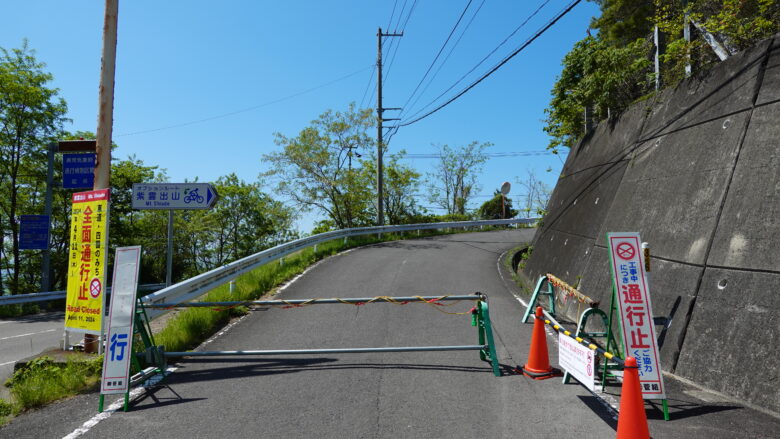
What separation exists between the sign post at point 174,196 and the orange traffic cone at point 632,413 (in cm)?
876

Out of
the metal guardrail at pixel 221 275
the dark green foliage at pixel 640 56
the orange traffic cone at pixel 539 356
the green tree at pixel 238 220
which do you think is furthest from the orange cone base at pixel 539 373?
the green tree at pixel 238 220

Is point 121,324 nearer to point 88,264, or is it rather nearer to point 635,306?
point 88,264

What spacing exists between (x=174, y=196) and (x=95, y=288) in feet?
12.7

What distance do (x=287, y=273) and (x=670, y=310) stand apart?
31.3 ft

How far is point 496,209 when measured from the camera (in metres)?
42.4

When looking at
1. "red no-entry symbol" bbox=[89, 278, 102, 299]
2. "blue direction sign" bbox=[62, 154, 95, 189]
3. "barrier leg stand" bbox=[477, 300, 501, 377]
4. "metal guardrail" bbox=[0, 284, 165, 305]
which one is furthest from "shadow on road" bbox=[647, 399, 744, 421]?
"metal guardrail" bbox=[0, 284, 165, 305]

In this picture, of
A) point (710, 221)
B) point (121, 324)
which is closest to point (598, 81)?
point (710, 221)

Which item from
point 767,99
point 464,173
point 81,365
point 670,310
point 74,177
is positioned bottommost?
point 81,365

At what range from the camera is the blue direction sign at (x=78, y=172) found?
9.47 m

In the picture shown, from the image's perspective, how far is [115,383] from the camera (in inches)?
183

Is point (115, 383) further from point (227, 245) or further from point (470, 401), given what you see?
point (227, 245)

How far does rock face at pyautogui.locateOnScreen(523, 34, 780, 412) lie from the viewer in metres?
4.58

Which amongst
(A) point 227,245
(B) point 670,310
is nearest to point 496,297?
(B) point 670,310

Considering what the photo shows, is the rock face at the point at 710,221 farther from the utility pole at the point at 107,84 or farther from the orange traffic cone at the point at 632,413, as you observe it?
the utility pole at the point at 107,84
